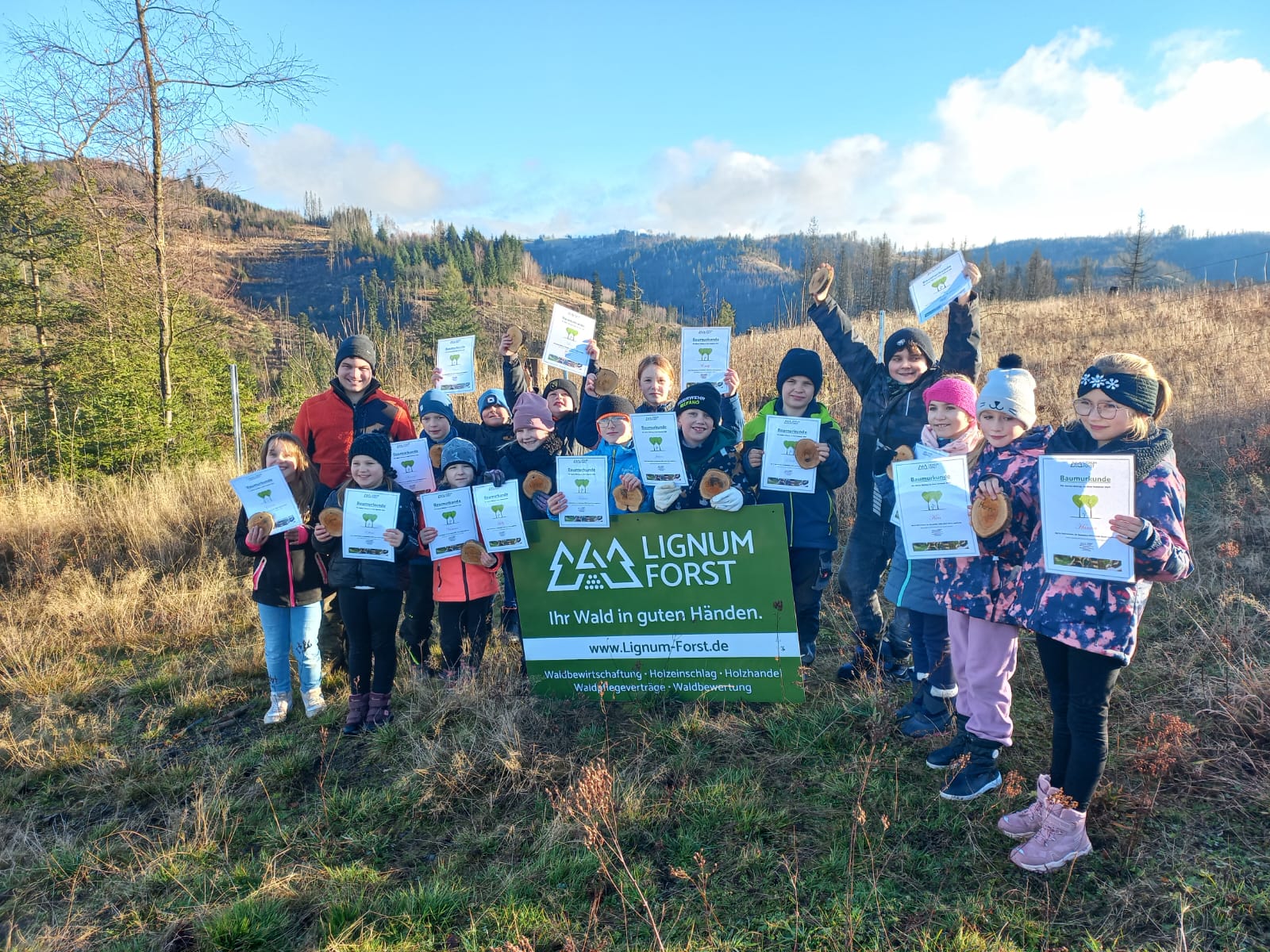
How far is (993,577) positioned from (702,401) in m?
2.03

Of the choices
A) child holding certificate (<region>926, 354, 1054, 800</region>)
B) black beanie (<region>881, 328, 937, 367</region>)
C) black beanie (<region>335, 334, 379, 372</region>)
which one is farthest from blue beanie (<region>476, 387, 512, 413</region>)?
child holding certificate (<region>926, 354, 1054, 800</region>)

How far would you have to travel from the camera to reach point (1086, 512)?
249 cm

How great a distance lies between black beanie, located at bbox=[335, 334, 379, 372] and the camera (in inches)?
193

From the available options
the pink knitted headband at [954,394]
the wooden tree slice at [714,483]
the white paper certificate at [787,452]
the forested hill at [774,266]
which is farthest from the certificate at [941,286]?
the forested hill at [774,266]

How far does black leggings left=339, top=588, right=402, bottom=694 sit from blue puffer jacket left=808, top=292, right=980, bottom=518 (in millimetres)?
3171

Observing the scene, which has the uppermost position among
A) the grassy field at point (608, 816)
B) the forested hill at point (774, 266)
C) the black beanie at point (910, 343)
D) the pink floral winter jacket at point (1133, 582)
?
the forested hill at point (774, 266)

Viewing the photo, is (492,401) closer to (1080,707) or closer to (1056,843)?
(1080,707)

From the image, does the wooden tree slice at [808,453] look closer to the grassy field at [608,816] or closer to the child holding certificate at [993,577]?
the child holding certificate at [993,577]

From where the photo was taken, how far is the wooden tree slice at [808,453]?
397 centimetres

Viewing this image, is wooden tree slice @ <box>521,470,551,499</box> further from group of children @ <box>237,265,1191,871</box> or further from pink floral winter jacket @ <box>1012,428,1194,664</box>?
pink floral winter jacket @ <box>1012,428,1194,664</box>

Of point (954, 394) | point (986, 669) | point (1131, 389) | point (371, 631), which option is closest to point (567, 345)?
point (371, 631)

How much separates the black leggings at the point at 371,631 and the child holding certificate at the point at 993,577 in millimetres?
3243

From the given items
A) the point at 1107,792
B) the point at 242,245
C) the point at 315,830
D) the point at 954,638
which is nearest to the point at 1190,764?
the point at 1107,792

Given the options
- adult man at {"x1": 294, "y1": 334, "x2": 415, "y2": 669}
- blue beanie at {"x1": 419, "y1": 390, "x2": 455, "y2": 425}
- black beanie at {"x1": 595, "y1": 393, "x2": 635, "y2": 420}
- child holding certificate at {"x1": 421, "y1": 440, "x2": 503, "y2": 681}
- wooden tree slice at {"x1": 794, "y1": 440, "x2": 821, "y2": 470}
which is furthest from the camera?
blue beanie at {"x1": 419, "y1": 390, "x2": 455, "y2": 425}
